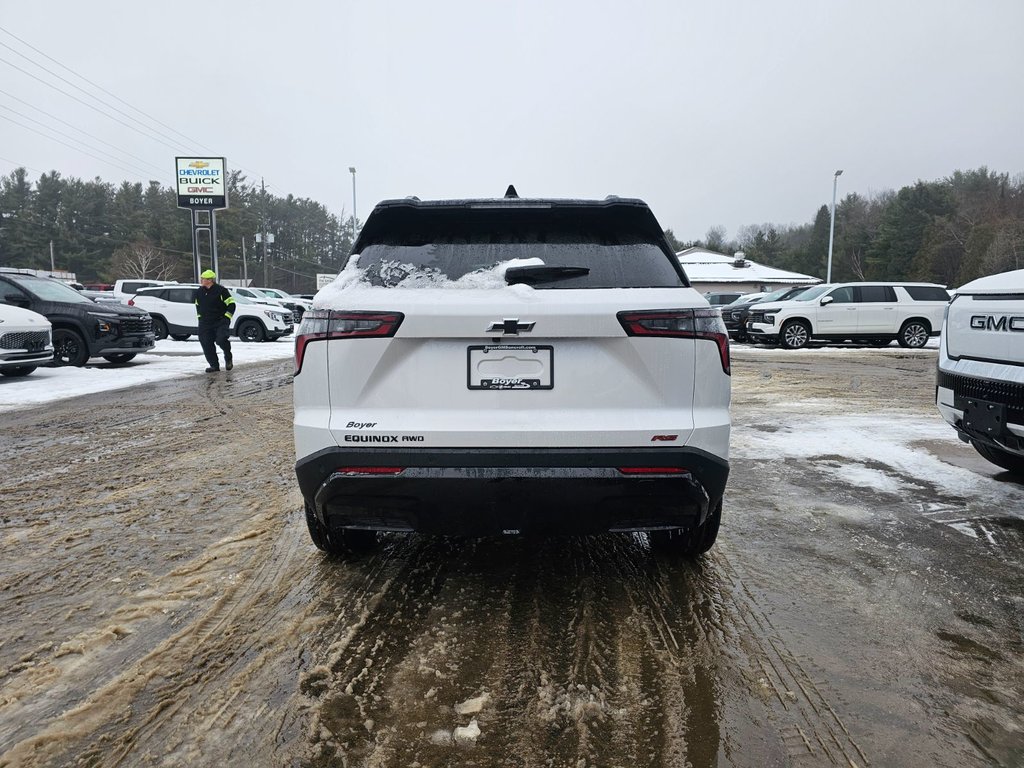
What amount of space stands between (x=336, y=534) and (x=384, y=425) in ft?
3.25

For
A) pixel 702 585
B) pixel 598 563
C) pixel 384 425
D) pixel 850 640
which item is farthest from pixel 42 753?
pixel 850 640

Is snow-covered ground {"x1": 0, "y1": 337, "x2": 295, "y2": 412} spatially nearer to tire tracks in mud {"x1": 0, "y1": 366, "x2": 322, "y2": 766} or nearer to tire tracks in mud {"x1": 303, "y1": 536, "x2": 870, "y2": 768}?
tire tracks in mud {"x1": 0, "y1": 366, "x2": 322, "y2": 766}

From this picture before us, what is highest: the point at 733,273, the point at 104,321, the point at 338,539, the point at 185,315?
the point at 733,273

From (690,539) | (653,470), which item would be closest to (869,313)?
(690,539)

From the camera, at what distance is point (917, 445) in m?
6.21

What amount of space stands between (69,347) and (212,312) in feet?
10.1

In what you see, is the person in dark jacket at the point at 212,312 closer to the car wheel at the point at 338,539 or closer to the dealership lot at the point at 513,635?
the dealership lot at the point at 513,635

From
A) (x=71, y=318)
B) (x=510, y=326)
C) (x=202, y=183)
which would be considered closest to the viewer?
(x=510, y=326)

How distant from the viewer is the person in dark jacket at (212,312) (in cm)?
1188

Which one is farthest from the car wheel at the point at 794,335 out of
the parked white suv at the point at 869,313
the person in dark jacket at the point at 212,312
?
the person in dark jacket at the point at 212,312

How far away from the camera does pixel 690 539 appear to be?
11.0 feet

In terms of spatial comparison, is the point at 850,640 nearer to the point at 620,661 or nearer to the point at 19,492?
the point at 620,661

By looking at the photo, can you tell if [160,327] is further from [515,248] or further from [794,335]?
[515,248]

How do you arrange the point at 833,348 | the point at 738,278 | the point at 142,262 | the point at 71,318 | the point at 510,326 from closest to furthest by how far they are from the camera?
the point at 510,326
the point at 71,318
the point at 833,348
the point at 738,278
the point at 142,262
